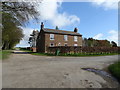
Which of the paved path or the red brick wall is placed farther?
the red brick wall

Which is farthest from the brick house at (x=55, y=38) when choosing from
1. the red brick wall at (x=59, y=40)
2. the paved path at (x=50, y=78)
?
the paved path at (x=50, y=78)

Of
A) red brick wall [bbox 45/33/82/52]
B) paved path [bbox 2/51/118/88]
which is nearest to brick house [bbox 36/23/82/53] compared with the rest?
red brick wall [bbox 45/33/82/52]

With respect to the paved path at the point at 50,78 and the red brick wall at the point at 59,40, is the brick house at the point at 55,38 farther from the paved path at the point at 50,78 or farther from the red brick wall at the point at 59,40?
the paved path at the point at 50,78

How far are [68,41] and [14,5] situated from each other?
1994 cm

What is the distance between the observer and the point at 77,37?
30.3 metres

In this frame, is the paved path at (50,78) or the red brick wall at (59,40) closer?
the paved path at (50,78)

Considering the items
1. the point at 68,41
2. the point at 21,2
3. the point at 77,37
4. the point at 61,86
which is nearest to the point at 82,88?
the point at 61,86

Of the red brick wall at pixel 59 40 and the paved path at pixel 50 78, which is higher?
the red brick wall at pixel 59 40

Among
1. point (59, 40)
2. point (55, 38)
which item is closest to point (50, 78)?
point (55, 38)

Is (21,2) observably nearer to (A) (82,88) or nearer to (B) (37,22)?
(B) (37,22)

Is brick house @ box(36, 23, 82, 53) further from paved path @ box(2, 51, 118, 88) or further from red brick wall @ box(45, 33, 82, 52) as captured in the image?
paved path @ box(2, 51, 118, 88)

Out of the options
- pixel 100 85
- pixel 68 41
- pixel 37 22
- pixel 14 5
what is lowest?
pixel 100 85

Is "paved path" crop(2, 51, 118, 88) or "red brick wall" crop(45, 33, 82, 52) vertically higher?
"red brick wall" crop(45, 33, 82, 52)

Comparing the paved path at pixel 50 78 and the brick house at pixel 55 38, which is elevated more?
the brick house at pixel 55 38
